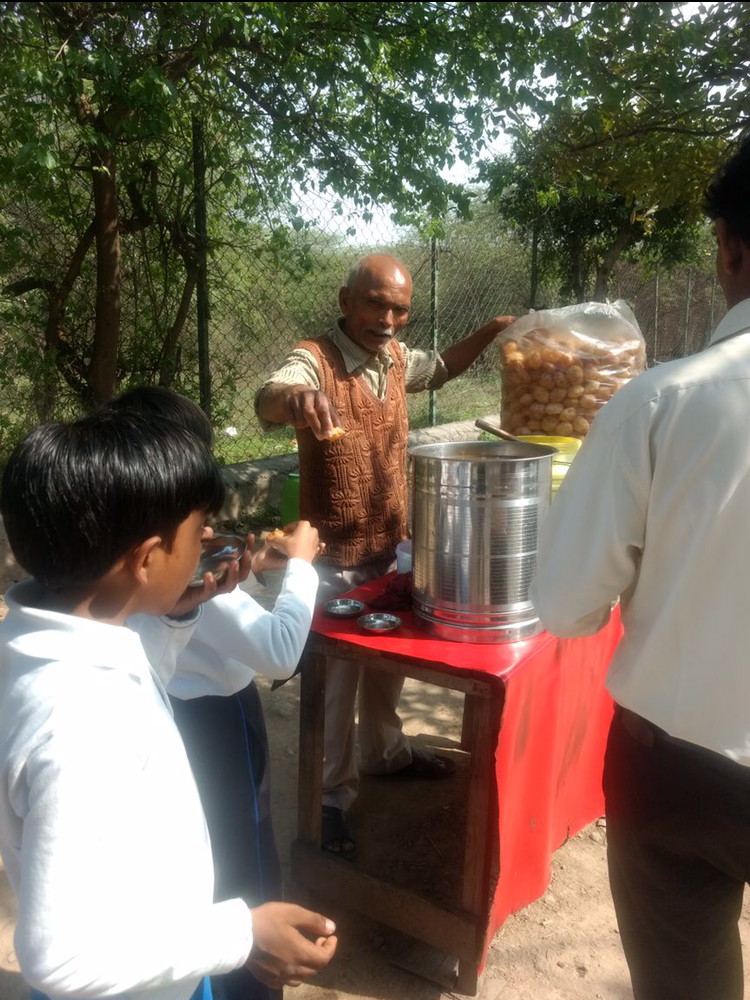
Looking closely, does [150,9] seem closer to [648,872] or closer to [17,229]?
[17,229]

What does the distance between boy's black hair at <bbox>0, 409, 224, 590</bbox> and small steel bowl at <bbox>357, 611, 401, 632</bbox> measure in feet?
2.88

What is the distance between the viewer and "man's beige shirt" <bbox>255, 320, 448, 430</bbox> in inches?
89.7

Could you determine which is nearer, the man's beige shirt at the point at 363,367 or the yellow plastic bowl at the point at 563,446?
the yellow plastic bowl at the point at 563,446

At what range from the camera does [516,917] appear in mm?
2248

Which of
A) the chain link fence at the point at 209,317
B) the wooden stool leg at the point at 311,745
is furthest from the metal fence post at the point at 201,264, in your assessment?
the wooden stool leg at the point at 311,745

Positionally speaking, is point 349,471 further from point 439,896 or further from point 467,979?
point 467,979

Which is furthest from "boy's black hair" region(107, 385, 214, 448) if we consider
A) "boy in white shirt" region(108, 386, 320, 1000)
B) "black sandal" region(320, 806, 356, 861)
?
"black sandal" region(320, 806, 356, 861)

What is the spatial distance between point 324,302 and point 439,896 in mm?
4717

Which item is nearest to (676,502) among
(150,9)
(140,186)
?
(150,9)

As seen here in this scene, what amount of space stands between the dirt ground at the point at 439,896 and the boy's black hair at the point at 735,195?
1.84m

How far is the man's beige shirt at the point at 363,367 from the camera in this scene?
228 centimetres

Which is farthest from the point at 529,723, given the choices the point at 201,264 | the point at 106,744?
the point at 201,264

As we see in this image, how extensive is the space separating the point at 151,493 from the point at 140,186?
15.0 ft

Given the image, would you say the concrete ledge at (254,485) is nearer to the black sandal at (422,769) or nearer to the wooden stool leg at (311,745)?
the black sandal at (422,769)
